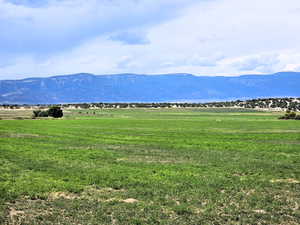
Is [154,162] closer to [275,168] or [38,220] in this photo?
[275,168]

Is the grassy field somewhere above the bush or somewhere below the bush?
below

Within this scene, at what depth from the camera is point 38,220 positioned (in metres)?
12.2

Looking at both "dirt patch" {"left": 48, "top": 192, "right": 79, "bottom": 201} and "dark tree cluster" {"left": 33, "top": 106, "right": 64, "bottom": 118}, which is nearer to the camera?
"dirt patch" {"left": 48, "top": 192, "right": 79, "bottom": 201}

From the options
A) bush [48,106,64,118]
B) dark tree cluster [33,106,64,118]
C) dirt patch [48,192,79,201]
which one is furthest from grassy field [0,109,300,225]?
dark tree cluster [33,106,64,118]

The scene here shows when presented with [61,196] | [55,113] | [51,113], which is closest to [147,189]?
[61,196]

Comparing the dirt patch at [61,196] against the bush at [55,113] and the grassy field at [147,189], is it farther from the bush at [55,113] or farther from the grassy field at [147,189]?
the bush at [55,113]

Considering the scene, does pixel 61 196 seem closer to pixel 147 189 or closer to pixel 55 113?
pixel 147 189

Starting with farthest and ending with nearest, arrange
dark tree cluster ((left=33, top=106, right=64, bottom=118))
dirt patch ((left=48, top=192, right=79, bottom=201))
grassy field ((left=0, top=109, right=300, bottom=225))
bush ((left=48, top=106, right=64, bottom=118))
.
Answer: dark tree cluster ((left=33, top=106, right=64, bottom=118)) < bush ((left=48, top=106, right=64, bottom=118)) < dirt patch ((left=48, top=192, right=79, bottom=201)) < grassy field ((left=0, top=109, right=300, bottom=225))

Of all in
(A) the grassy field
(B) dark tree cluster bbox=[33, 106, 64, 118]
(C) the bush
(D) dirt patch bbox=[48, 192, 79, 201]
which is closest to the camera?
(A) the grassy field

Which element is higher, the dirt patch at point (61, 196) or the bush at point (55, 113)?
the bush at point (55, 113)

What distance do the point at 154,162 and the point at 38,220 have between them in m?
13.5

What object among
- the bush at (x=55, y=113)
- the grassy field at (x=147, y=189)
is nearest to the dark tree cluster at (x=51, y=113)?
the bush at (x=55, y=113)

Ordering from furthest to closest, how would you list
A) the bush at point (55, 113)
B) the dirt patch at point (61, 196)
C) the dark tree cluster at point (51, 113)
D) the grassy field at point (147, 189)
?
the dark tree cluster at point (51, 113) → the bush at point (55, 113) → the dirt patch at point (61, 196) → the grassy field at point (147, 189)

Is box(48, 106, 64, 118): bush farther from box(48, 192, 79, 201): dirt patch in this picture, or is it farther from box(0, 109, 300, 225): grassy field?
box(48, 192, 79, 201): dirt patch
